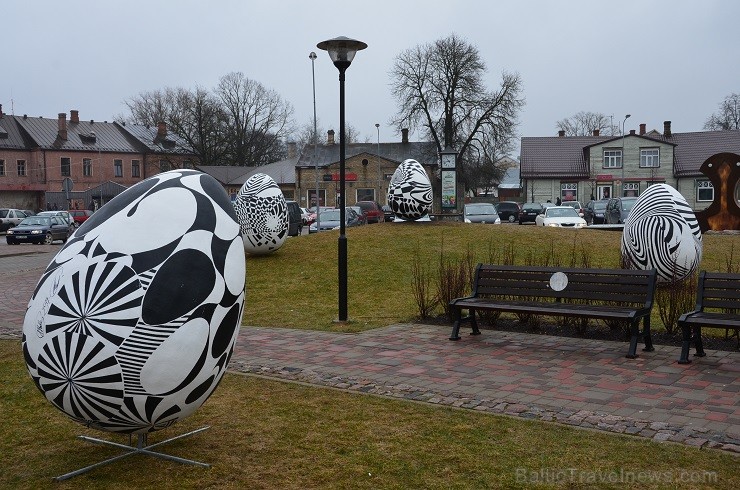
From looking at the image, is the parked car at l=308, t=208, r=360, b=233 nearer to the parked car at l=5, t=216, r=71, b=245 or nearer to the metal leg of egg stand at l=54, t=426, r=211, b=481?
the parked car at l=5, t=216, r=71, b=245

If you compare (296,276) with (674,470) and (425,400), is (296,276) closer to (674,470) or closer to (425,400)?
(425,400)

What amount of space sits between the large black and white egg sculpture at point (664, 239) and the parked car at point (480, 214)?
20606 millimetres

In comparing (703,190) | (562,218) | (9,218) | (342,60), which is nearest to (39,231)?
(9,218)

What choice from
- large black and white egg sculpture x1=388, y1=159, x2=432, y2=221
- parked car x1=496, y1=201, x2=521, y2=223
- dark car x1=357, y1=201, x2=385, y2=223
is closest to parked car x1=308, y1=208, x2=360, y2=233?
dark car x1=357, y1=201, x2=385, y2=223

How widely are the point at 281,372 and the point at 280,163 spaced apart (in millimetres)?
72688

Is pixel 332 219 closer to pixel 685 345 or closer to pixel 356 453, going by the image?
pixel 685 345

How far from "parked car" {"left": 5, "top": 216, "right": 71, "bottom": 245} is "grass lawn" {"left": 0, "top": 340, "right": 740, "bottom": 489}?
30.3 meters

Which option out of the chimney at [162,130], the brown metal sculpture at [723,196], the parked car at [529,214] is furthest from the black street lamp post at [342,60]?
the chimney at [162,130]

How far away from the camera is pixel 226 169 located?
7431 centimetres

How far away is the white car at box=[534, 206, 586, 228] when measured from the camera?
30.8m

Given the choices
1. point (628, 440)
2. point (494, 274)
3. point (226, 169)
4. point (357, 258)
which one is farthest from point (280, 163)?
point (628, 440)

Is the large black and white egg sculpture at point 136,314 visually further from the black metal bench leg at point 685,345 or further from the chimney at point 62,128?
the chimney at point 62,128

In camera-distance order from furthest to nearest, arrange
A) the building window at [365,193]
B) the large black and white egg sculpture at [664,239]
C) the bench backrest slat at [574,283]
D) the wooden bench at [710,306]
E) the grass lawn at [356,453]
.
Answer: the building window at [365,193] < the large black and white egg sculpture at [664,239] < the bench backrest slat at [574,283] < the wooden bench at [710,306] < the grass lawn at [356,453]

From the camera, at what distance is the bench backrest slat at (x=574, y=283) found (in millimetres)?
9031
